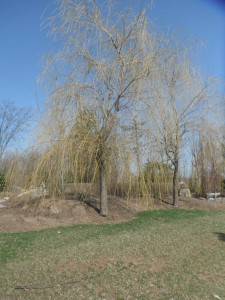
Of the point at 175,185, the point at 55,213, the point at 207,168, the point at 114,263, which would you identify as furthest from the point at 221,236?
the point at 207,168

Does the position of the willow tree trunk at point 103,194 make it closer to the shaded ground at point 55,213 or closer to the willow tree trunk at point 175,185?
the shaded ground at point 55,213

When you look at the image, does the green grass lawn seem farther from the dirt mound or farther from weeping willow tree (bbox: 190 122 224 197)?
weeping willow tree (bbox: 190 122 224 197)

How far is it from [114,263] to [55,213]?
4.09 metres

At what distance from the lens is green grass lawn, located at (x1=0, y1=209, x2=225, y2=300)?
13.0ft

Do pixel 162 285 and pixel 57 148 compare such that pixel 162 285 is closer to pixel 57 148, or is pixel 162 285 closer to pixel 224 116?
pixel 57 148

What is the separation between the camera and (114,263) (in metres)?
4.86

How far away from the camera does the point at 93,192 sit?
1041 cm

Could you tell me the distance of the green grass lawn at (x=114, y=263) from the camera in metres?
3.96

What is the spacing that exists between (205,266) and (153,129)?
4.70 m

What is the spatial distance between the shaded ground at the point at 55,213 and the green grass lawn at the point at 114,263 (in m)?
0.78

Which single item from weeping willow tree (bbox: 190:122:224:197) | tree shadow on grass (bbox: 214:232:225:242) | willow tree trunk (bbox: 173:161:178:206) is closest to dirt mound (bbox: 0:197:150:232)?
tree shadow on grass (bbox: 214:232:225:242)

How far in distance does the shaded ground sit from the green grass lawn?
30.5 inches

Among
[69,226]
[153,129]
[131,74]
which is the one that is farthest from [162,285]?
[131,74]

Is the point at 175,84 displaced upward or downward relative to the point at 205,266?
upward
